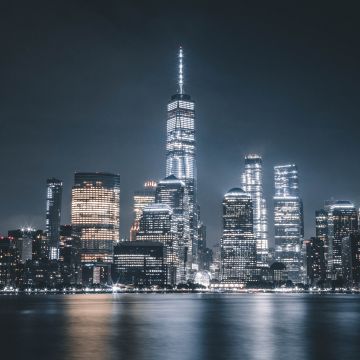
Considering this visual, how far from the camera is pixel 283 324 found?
106062 mm

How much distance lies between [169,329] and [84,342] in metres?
21.3

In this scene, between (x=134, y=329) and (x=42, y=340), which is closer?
(x=42, y=340)

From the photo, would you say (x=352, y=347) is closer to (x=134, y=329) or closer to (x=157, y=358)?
(x=157, y=358)

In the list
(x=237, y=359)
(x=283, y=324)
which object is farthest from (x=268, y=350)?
(x=283, y=324)

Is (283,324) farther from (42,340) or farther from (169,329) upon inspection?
(42,340)

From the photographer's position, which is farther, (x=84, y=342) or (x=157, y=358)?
(x=84, y=342)

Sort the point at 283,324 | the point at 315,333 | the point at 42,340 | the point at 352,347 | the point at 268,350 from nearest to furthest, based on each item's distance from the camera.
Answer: the point at 268,350 < the point at 352,347 < the point at 42,340 < the point at 315,333 < the point at 283,324

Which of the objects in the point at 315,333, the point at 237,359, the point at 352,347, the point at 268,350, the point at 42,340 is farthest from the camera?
the point at 315,333

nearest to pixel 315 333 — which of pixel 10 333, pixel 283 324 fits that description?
pixel 283 324

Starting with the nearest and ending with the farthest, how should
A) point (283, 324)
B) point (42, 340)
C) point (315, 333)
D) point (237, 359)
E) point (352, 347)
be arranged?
point (237, 359) → point (352, 347) → point (42, 340) → point (315, 333) → point (283, 324)

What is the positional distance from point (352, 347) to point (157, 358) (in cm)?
2473

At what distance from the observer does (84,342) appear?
7619 cm

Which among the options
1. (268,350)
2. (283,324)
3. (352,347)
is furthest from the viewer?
(283,324)

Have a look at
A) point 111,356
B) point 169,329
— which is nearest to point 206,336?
point 169,329
